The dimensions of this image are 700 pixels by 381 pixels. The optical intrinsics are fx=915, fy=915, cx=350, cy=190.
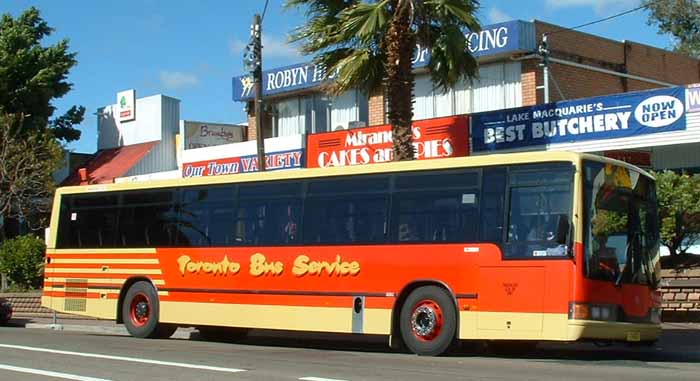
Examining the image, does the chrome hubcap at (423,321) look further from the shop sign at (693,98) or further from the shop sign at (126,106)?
the shop sign at (126,106)

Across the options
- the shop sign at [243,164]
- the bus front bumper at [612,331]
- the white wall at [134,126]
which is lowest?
the bus front bumper at [612,331]

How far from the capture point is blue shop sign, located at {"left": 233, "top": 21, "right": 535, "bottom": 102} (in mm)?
25562

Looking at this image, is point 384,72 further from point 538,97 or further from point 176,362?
point 176,362

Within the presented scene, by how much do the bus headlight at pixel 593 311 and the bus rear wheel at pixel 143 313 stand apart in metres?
8.75

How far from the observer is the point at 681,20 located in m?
46.2

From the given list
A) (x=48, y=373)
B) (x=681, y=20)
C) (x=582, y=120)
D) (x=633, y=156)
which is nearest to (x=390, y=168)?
(x=48, y=373)

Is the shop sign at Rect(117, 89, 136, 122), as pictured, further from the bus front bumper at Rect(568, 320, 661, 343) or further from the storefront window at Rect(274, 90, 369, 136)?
the bus front bumper at Rect(568, 320, 661, 343)

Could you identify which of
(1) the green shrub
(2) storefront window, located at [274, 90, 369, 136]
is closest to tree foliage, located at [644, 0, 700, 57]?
(2) storefront window, located at [274, 90, 369, 136]

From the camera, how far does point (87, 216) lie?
63.1ft

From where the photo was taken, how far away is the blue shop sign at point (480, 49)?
25562mm

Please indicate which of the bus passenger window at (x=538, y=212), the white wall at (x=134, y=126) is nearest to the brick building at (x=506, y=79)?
the white wall at (x=134, y=126)

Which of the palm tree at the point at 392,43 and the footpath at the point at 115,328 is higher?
the palm tree at the point at 392,43

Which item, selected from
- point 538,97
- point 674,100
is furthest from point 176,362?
point 538,97

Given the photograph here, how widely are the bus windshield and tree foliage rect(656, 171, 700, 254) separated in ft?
19.9
